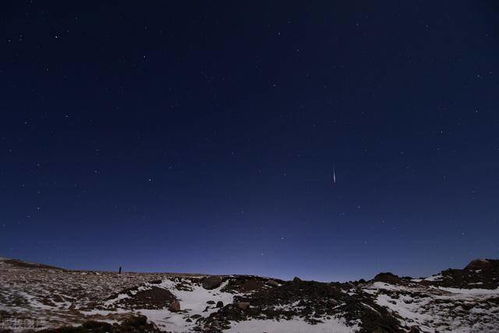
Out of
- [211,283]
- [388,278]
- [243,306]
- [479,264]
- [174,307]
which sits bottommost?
[174,307]

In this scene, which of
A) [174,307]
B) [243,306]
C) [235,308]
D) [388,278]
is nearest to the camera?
[235,308]

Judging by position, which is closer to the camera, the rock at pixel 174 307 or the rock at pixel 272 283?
the rock at pixel 174 307

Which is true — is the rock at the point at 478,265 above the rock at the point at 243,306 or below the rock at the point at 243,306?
above

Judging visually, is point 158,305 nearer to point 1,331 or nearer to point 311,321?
point 311,321

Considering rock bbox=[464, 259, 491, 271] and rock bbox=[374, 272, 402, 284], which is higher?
rock bbox=[464, 259, 491, 271]

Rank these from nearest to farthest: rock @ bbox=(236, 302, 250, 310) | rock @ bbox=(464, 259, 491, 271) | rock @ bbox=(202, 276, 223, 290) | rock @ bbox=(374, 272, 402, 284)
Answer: rock @ bbox=(236, 302, 250, 310)
rock @ bbox=(202, 276, 223, 290)
rock @ bbox=(374, 272, 402, 284)
rock @ bbox=(464, 259, 491, 271)

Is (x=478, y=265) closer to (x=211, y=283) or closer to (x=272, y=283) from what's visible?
(x=272, y=283)

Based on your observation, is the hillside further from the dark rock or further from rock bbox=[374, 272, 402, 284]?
the dark rock

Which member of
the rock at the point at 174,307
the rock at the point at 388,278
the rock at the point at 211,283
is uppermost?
the rock at the point at 388,278

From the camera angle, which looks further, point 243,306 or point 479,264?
point 479,264

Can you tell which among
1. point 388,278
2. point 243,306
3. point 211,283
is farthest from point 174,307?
point 388,278

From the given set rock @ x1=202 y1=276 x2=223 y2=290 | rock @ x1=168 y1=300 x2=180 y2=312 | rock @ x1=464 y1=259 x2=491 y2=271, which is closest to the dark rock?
rock @ x1=464 y1=259 x2=491 y2=271

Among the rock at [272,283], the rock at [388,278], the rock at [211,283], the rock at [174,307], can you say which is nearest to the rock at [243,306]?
the rock at [174,307]

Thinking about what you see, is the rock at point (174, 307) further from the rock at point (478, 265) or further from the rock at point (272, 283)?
the rock at point (478, 265)
